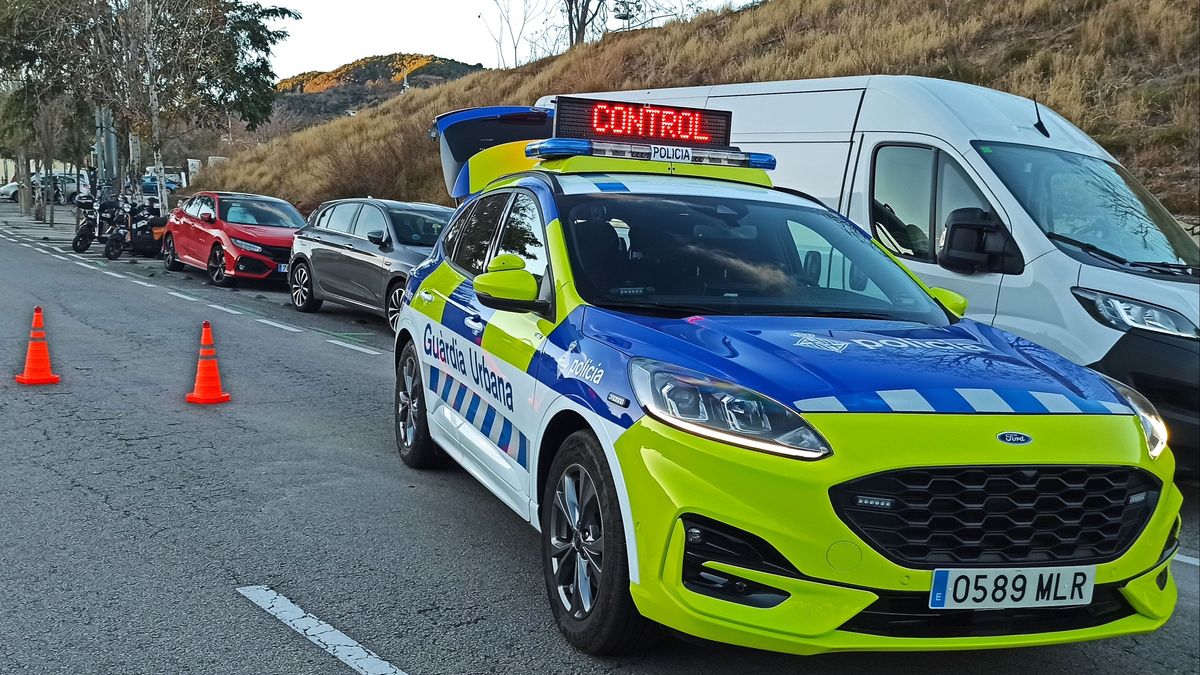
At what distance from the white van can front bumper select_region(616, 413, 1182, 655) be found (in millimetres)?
3060

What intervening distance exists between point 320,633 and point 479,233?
7.99 feet

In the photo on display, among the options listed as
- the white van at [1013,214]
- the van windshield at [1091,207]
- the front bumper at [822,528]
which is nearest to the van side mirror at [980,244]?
the white van at [1013,214]

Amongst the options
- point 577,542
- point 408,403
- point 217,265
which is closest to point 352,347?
point 408,403

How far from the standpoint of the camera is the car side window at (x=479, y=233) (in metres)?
5.59

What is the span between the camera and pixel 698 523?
130 inches

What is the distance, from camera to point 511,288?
4445mm

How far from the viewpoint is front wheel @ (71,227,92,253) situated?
25.0 metres

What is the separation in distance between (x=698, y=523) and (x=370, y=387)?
6.28m

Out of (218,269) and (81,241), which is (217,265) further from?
(81,241)

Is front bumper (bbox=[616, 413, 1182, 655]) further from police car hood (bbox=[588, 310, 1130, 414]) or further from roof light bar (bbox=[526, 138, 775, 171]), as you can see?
roof light bar (bbox=[526, 138, 775, 171])

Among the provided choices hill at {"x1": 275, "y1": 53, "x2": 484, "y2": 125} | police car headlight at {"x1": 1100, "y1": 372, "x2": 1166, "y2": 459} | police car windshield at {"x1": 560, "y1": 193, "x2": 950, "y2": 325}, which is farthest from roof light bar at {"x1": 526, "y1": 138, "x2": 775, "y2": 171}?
hill at {"x1": 275, "y1": 53, "x2": 484, "y2": 125}

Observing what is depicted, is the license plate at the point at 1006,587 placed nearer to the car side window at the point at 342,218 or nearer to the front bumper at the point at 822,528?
the front bumper at the point at 822,528

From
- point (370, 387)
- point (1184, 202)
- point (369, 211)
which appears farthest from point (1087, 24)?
point (370, 387)

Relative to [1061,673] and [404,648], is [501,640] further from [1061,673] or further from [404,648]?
[1061,673]
